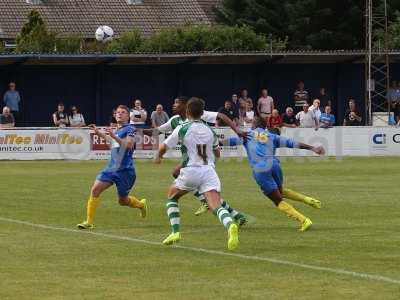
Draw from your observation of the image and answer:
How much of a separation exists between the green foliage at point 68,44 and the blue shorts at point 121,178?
38.2 metres

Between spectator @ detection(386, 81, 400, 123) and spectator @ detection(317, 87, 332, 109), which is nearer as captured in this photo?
spectator @ detection(386, 81, 400, 123)

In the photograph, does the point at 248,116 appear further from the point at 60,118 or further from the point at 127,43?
the point at 127,43

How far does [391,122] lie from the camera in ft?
139

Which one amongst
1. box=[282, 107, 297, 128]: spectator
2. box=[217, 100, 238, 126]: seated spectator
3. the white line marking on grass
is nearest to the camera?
the white line marking on grass

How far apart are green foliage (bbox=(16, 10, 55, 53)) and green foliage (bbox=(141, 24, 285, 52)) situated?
443cm

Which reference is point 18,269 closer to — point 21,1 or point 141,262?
point 141,262

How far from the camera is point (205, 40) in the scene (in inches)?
A: 2218

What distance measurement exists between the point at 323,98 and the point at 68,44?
14865 millimetres

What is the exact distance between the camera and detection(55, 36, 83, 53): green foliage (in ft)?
180

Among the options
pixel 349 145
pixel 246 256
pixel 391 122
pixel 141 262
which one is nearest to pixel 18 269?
pixel 141 262

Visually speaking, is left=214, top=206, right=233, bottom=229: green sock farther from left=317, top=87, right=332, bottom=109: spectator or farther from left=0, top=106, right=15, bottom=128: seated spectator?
left=317, top=87, right=332, bottom=109: spectator

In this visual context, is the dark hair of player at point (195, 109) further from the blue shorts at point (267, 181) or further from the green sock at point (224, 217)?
the blue shorts at point (267, 181)

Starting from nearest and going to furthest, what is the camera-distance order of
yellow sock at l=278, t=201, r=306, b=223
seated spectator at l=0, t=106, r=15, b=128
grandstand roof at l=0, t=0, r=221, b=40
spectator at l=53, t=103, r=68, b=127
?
yellow sock at l=278, t=201, r=306, b=223
seated spectator at l=0, t=106, r=15, b=128
spectator at l=53, t=103, r=68, b=127
grandstand roof at l=0, t=0, r=221, b=40

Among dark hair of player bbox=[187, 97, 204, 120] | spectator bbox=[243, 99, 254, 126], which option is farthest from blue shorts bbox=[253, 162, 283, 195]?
spectator bbox=[243, 99, 254, 126]
